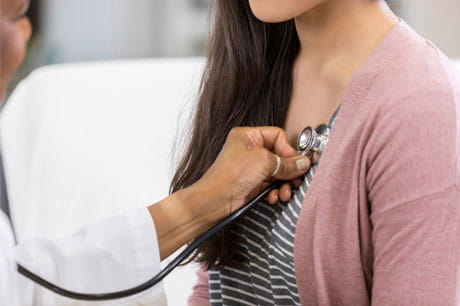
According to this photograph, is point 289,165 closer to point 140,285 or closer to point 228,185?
point 228,185

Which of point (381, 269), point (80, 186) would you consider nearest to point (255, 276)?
point (381, 269)

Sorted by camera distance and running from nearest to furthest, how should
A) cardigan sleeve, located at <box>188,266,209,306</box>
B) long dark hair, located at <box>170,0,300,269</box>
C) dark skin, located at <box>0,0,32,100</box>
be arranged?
dark skin, located at <box>0,0,32,100</box>
long dark hair, located at <box>170,0,300,269</box>
cardigan sleeve, located at <box>188,266,209,306</box>

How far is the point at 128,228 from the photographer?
1.76 ft

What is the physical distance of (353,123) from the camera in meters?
0.57

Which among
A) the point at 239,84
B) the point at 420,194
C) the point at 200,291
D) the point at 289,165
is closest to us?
the point at 420,194

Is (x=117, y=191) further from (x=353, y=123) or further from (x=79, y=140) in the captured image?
(x=353, y=123)

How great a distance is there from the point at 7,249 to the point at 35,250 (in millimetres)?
43

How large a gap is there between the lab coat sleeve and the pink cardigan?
14 cm

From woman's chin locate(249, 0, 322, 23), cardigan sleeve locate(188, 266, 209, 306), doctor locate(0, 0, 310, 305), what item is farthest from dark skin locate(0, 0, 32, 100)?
cardigan sleeve locate(188, 266, 209, 306)

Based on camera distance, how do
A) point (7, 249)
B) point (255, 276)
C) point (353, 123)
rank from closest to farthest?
point (7, 249) < point (353, 123) < point (255, 276)

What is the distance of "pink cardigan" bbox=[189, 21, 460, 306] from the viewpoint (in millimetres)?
527

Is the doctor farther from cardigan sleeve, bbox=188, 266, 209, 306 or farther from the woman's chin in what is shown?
cardigan sleeve, bbox=188, 266, 209, 306

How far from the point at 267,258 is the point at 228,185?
13 centimetres

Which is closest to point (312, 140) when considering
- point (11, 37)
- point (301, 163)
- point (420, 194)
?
point (301, 163)
